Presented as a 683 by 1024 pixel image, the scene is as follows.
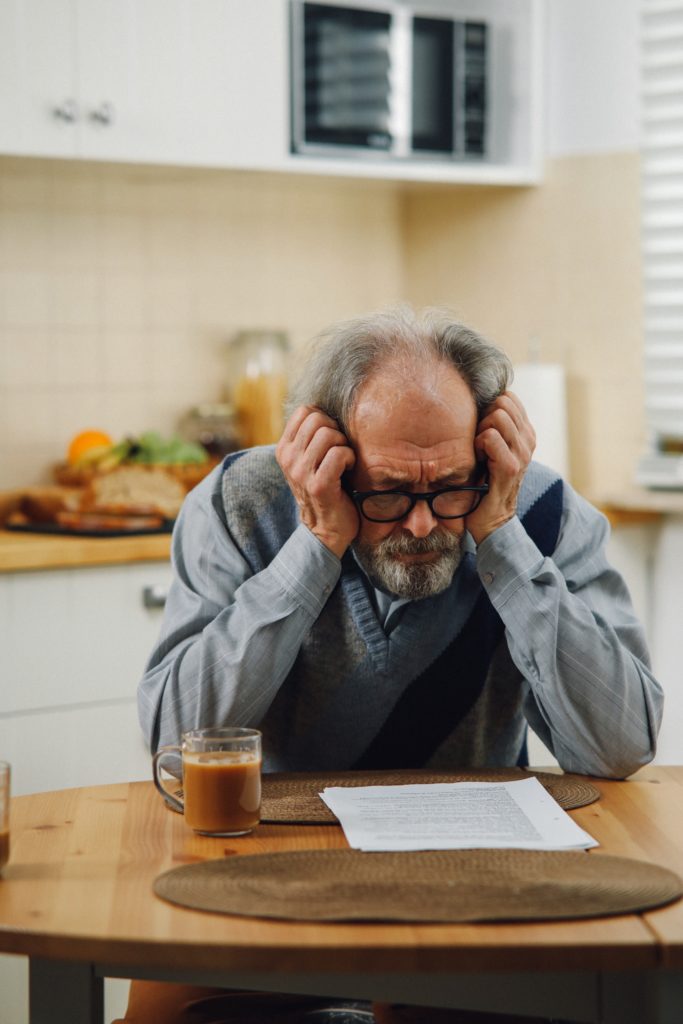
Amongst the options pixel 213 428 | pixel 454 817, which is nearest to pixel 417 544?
pixel 454 817

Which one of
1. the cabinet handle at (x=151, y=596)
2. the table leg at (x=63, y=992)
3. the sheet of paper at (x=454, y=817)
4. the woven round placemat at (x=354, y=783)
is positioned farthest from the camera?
the cabinet handle at (x=151, y=596)

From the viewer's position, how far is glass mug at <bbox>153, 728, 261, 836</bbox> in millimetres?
1307

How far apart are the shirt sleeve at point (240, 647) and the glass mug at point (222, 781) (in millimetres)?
254

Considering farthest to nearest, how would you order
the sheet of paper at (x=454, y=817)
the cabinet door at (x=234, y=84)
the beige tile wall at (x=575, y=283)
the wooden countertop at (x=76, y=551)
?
the beige tile wall at (x=575, y=283) < the cabinet door at (x=234, y=84) < the wooden countertop at (x=76, y=551) < the sheet of paper at (x=454, y=817)

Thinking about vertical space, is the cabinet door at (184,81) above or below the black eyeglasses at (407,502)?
above

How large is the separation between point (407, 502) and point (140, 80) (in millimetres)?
1626

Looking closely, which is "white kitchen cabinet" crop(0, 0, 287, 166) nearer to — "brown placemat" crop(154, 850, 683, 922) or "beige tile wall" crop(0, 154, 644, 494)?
"beige tile wall" crop(0, 154, 644, 494)

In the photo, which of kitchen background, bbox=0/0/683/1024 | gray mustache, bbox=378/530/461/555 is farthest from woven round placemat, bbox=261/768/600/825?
kitchen background, bbox=0/0/683/1024

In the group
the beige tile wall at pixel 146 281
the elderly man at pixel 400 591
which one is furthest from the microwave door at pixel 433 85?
the elderly man at pixel 400 591

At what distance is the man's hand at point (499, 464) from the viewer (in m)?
1.63

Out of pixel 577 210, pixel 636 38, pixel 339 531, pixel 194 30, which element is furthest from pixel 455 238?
pixel 339 531

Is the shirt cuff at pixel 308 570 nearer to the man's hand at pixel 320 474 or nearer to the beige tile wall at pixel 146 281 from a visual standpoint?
the man's hand at pixel 320 474

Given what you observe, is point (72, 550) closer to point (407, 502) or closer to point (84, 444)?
point (84, 444)

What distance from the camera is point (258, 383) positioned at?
3.40 metres
